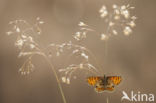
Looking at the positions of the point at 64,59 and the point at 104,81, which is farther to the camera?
the point at 64,59

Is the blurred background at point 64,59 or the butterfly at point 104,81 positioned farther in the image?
the blurred background at point 64,59

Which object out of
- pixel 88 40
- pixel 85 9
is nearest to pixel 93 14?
pixel 85 9

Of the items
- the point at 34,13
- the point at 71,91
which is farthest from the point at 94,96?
the point at 34,13

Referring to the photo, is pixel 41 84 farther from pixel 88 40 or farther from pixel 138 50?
pixel 138 50

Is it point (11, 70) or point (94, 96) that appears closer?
point (94, 96)

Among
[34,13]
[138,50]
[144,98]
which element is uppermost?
[34,13]

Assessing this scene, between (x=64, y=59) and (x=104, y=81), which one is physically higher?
(x=64, y=59)

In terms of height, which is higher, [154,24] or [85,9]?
[85,9]

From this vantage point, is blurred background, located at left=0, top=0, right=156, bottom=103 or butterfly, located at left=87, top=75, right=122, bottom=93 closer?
butterfly, located at left=87, top=75, right=122, bottom=93
